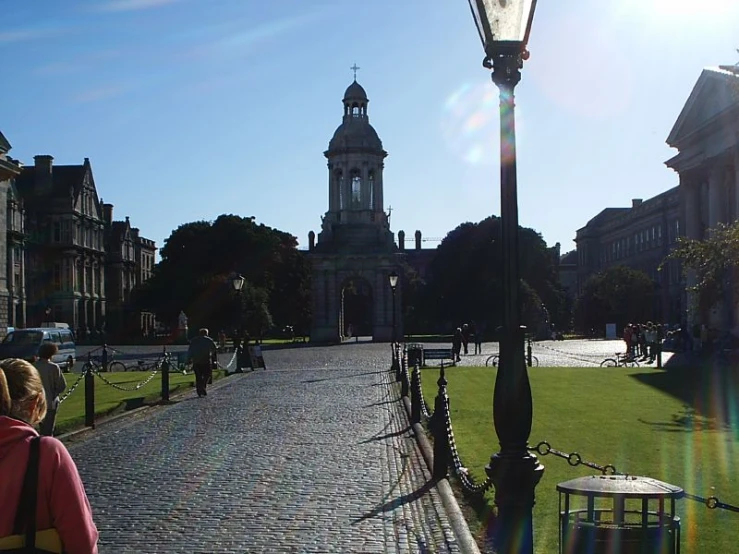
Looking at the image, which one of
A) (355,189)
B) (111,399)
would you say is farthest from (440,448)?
(355,189)

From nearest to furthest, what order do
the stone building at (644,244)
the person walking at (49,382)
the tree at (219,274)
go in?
the person walking at (49,382)
the tree at (219,274)
the stone building at (644,244)

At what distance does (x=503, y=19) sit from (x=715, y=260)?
85.3 feet

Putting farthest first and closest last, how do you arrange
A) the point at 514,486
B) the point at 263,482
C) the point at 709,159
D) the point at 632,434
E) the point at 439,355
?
the point at 709,159
the point at 439,355
the point at 632,434
the point at 263,482
the point at 514,486

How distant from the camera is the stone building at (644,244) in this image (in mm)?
101062

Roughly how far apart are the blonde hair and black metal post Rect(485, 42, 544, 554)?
304 centimetres

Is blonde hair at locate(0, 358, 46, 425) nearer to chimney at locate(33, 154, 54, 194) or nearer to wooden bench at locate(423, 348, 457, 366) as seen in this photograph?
wooden bench at locate(423, 348, 457, 366)

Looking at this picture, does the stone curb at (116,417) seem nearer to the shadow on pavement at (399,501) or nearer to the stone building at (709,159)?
the shadow on pavement at (399,501)

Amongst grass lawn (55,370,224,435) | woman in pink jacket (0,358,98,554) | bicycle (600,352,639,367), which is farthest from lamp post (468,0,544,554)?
bicycle (600,352,639,367)

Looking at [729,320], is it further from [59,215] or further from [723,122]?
[59,215]

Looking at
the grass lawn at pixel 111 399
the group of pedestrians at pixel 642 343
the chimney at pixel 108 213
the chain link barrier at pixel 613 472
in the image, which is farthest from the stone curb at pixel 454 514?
the chimney at pixel 108 213

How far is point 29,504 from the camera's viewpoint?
4.36m

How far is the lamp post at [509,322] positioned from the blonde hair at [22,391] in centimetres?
316

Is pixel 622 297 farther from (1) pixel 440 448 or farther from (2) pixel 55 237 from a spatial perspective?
(1) pixel 440 448

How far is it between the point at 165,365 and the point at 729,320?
39138 mm
